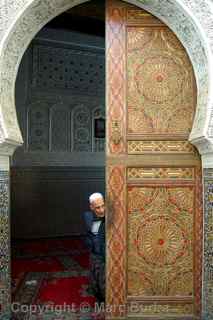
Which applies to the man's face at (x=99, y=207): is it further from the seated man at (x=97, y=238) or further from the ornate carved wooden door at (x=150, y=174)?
the ornate carved wooden door at (x=150, y=174)

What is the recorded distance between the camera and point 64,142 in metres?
5.05

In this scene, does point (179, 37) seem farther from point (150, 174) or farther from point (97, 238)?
point (97, 238)

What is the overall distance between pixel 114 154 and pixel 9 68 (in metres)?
0.90

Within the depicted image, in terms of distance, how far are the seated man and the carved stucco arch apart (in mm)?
751

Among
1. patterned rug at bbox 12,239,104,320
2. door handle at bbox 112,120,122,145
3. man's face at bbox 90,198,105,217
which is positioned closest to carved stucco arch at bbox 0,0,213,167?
door handle at bbox 112,120,122,145

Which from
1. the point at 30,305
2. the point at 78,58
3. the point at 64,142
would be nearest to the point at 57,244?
the point at 64,142

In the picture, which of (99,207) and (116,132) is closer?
(116,132)

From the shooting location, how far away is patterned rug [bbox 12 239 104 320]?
254 cm

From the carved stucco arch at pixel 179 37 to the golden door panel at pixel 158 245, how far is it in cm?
37

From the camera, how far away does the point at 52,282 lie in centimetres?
318

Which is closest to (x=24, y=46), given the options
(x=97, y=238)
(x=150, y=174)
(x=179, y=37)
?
(x=179, y=37)

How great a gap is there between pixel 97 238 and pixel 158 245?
0.49 meters

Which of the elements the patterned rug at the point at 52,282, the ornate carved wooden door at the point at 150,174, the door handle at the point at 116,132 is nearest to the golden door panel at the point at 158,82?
the ornate carved wooden door at the point at 150,174

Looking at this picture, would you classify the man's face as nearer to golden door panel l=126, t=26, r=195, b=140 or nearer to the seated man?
the seated man
